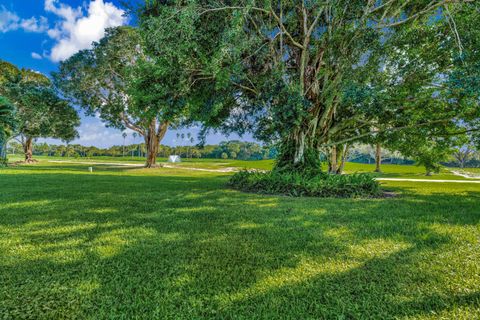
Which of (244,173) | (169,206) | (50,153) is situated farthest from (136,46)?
(50,153)

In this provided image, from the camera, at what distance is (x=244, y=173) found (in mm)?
11055

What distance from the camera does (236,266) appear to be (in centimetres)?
277

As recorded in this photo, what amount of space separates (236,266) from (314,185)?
6325 millimetres

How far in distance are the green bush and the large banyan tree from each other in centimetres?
124

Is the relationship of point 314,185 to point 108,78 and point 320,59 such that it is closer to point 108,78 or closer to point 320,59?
point 320,59

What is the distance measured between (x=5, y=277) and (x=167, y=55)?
754cm

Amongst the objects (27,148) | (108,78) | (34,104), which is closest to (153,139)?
(108,78)

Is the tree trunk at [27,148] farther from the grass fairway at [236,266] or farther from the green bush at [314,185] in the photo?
the green bush at [314,185]

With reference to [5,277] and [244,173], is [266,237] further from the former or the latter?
[244,173]

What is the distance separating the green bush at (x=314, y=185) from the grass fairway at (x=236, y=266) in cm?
327

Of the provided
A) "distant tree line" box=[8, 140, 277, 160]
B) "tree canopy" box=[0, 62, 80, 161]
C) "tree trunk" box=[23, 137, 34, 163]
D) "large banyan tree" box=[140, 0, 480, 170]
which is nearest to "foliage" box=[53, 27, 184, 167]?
"tree canopy" box=[0, 62, 80, 161]

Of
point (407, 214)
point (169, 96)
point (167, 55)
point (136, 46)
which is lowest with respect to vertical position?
point (407, 214)

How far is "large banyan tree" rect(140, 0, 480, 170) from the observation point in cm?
782

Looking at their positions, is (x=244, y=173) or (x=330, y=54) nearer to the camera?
(x=330, y=54)
